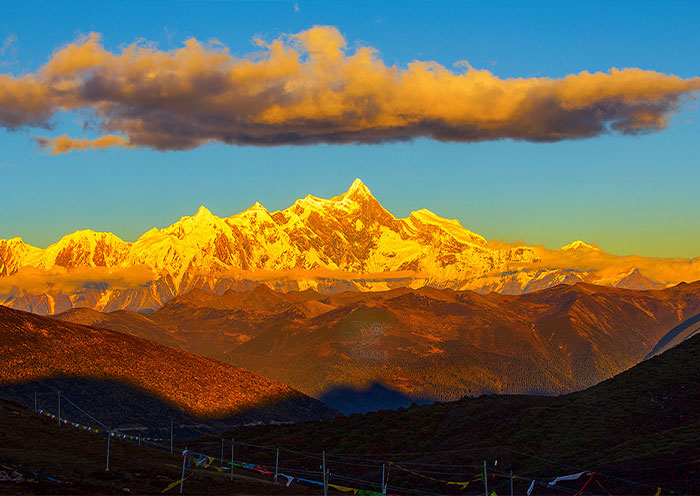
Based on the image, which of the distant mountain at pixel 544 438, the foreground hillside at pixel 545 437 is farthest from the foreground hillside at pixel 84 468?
the foreground hillside at pixel 545 437

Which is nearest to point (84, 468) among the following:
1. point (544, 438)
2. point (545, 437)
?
point (544, 438)

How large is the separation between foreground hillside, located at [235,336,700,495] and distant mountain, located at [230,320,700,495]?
6.4 inches

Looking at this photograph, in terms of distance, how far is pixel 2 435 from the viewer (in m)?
84.4

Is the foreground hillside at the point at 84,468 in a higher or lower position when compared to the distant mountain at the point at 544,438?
higher

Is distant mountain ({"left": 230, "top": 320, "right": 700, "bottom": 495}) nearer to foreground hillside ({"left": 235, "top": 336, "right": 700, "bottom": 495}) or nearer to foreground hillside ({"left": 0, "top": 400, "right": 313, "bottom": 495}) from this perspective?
foreground hillside ({"left": 235, "top": 336, "right": 700, "bottom": 495})

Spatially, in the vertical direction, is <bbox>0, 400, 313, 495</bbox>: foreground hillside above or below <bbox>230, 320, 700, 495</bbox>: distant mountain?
above

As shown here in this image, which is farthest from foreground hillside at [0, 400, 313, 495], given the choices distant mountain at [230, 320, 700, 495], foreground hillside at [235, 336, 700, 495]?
foreground hillside at [235, 336, 700, 495]

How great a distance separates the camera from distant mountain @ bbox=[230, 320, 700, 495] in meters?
91.3

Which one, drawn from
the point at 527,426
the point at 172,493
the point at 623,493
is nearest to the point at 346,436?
the point at 527,426

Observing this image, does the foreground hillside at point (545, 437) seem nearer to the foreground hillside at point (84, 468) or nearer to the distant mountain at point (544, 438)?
the distant mountain at point (544, 438)

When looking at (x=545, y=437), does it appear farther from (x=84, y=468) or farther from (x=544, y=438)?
(x=84, y=468)

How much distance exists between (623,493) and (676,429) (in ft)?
96.9

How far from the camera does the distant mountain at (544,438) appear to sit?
91312 millimetres

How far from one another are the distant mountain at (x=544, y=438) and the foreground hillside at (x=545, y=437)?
164 mm
